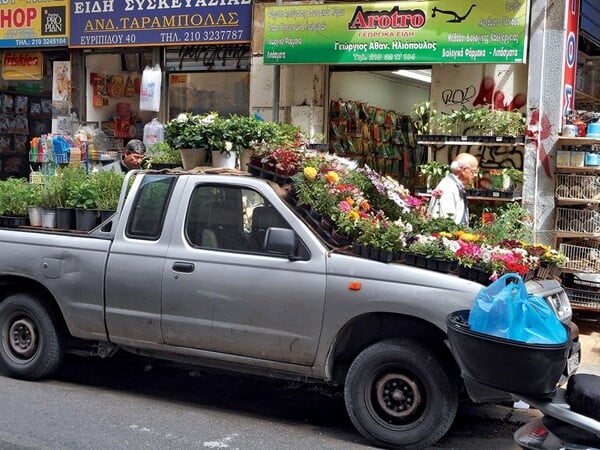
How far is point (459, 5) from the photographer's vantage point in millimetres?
9070

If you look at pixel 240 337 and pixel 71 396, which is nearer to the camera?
pixel 240 337

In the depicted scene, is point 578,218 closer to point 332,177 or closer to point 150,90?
point 332,177

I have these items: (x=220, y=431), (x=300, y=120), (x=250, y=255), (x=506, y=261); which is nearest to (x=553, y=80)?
(x=300, y=120)

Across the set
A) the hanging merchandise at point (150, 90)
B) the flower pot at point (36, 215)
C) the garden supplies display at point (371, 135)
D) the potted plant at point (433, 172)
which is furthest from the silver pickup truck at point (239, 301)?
the hanging merchandise at point (150, 90)

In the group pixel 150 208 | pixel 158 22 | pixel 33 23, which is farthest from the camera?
pixel 33 23

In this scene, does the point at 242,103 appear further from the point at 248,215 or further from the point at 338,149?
the point at 248,215

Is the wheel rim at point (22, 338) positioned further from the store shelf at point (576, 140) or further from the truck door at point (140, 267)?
the store shelf at point (576, 140)

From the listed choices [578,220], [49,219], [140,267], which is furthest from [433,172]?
[49,219]

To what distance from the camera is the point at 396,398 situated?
16.5 feet

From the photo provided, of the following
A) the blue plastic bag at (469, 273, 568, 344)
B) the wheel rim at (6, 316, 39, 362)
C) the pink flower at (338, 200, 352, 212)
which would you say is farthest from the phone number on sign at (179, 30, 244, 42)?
the blue plastic bag at (469, 273, 568, 344)

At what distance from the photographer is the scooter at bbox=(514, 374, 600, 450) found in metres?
3.49

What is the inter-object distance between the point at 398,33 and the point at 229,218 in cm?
485

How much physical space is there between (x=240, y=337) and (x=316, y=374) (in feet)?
2.08

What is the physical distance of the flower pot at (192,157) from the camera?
680 centimetres
